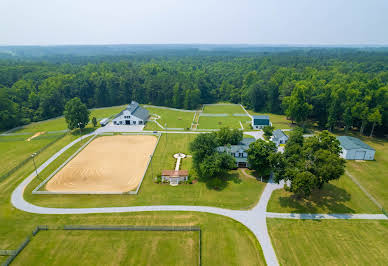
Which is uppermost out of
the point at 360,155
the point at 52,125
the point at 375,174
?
the point at 360,155

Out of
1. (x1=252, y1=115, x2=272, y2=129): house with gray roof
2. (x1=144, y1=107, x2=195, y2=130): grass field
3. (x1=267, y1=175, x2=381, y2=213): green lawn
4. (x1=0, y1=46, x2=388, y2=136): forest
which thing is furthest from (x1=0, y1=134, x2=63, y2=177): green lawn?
(x1=252, y1=115, x2=272, y2=129): house with gray roof

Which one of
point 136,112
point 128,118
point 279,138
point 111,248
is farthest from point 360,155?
point 136,112

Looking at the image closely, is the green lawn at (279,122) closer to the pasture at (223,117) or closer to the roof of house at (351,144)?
the pasture at (223,117)

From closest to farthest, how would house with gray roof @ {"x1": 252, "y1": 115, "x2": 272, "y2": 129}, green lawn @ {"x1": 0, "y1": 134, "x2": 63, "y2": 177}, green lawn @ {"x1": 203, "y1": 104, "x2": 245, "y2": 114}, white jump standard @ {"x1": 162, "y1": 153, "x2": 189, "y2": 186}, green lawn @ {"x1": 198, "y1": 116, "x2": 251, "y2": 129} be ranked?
white jump standard @ {"x1": 162, "y1": 153, "x2": 189, "y2": 186}
green lawn @ {"x1": 0, "y1": 134, "x2": 63, "y2": 177}
house with gray roof @ {"x1": 252, "y1": 115, "x2": 272, "y2": 129}
green lawn @ {"x1": 198, "y1": 116, "x2": 251, "y2": 129}
green lawn @ {"x1": 203, "y1": 104, "x2": 245, "y2": 114}

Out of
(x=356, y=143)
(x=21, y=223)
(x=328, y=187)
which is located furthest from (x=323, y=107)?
(x=21, y=223)

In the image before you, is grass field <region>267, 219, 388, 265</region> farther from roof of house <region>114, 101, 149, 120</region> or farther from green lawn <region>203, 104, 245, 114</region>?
green lawn <region>203, 104, 245, 114</region>

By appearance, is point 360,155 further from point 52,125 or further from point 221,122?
point 52,125
